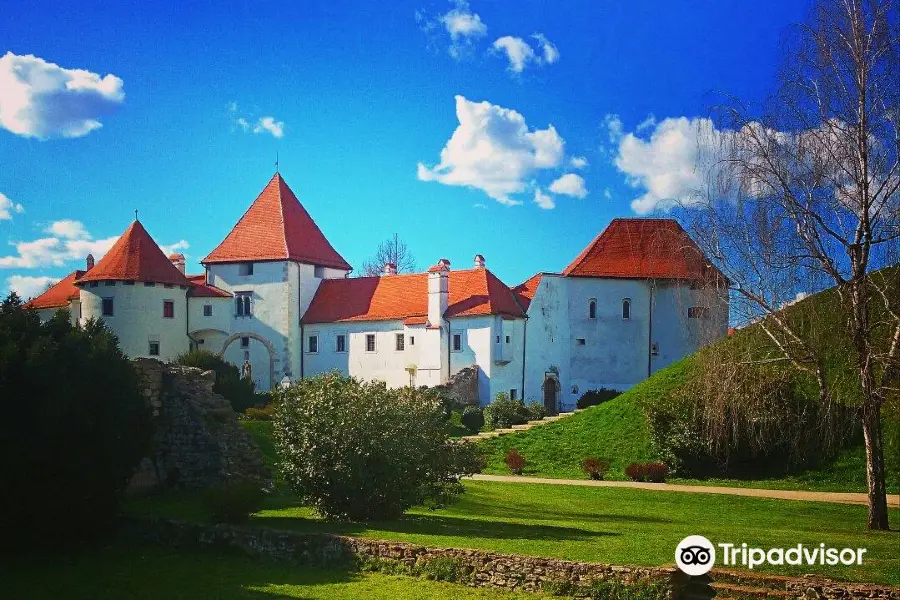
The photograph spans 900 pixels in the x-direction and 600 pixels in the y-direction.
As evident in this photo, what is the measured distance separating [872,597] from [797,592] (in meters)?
0.89

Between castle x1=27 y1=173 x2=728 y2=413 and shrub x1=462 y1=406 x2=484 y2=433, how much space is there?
7.02 meters

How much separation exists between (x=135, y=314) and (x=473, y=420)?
21424 mm

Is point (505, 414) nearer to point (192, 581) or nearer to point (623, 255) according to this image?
point (623, 255)

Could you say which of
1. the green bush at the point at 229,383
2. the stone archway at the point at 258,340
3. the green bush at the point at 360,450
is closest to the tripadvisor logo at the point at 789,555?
the green bush at the point at 360,450

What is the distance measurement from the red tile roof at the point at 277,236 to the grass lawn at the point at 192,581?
41408 millimetres

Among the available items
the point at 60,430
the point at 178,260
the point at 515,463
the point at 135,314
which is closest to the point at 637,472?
the point at 515,463

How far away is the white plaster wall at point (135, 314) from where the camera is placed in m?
51.4

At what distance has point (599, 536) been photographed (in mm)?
16344

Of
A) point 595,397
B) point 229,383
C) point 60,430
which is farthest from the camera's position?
point 595,397

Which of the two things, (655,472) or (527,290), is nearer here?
(655,472)

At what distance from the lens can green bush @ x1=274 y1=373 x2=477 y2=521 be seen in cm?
1758

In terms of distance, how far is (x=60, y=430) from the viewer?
55.5 ft

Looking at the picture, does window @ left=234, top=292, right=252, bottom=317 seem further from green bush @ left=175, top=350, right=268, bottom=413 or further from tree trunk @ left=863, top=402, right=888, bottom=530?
tree trunk @ left=863, top=402, right=888, bottom=530

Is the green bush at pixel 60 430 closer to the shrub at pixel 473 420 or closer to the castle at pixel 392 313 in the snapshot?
the shrub at pixel 473 420
